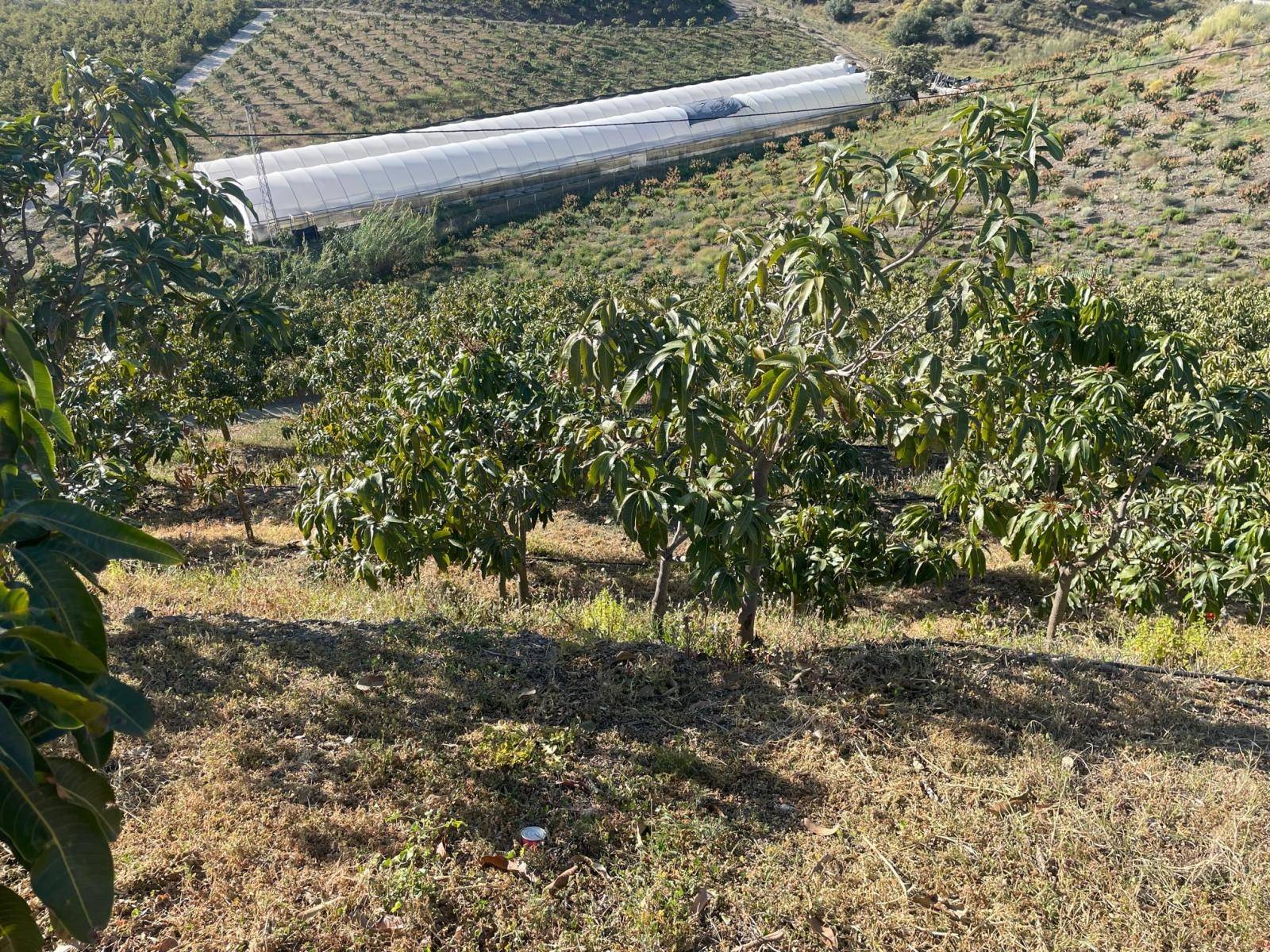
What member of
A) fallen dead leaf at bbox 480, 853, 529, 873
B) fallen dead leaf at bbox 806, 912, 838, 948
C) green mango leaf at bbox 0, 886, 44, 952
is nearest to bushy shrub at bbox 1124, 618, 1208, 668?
fallen dead leaf at bbox 806, 912, 838, 948

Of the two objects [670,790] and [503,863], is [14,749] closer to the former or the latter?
[503,863]

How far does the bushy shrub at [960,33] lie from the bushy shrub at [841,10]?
707 cm

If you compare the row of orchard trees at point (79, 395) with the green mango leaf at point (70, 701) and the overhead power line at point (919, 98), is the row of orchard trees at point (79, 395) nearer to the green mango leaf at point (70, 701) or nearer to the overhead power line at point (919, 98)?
the green mango leaf at point (70, 701)

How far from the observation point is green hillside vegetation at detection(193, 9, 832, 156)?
3088 centimetres

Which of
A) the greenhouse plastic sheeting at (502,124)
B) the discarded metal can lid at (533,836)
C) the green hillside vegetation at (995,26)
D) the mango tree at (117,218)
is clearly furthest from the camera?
the green hillside vegetation at (995,26)

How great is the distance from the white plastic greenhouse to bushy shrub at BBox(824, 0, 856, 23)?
1481 cm

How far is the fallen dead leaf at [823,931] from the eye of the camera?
2590 mm

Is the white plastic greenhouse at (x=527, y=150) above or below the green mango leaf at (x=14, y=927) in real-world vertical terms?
above

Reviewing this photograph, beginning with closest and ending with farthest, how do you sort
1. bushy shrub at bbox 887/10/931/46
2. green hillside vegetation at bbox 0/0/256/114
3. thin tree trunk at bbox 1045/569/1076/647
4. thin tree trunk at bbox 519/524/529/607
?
thin tree trunk at bbox 1045/569/1076/647
thin tree trunk at bbox 519/524/529/607
green hillside vegetation at bbox 0/0/256/114
bushy shrub at bbox 887/10/931/46

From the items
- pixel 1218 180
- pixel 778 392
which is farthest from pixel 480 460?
pixel 1218 180

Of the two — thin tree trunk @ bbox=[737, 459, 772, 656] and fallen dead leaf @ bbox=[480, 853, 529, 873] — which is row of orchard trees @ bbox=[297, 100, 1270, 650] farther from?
fallen dead leaf @ bbox=[480, 853, 529, 873]

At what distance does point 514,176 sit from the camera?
2566cm

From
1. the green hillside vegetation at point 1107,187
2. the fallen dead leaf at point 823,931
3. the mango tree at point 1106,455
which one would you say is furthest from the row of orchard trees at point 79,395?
the green hillside vegetation at point 1107,187

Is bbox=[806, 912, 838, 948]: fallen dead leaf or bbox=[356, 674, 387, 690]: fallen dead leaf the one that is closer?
bbox=[806, 912, 838, 948]: fallen dead leaf
